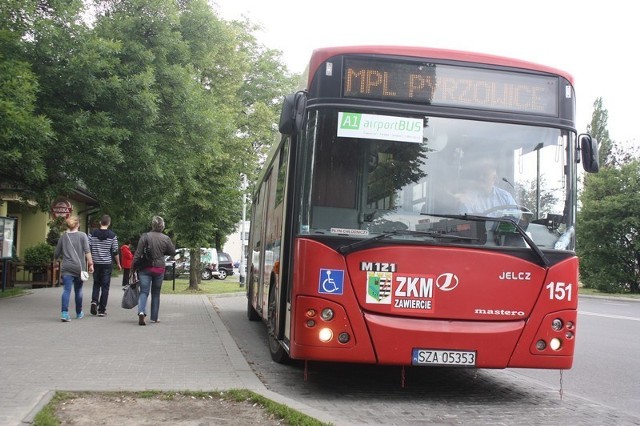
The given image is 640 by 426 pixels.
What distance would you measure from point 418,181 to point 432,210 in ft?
0.99

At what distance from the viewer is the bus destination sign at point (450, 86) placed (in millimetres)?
6449

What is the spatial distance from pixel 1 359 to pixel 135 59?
10.1 meters

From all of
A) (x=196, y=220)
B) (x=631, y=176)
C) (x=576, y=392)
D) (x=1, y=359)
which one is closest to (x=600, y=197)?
(x=631, y=176)

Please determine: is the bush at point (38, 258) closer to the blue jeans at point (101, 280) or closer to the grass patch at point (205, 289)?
the grass patch at point (205, 289)

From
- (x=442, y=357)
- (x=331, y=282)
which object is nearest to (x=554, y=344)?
(x=442, y=357)

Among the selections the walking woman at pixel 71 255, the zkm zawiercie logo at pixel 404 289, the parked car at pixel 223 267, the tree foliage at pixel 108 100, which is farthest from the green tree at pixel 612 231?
the zkm zawiercie logo at pixel 404 289

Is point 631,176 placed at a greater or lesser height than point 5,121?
greater

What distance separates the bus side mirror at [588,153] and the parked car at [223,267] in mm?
37646

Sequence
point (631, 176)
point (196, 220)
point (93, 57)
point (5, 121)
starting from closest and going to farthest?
point (5, 121)
point (93, 57)
point (196, 220)
point (631, 176)

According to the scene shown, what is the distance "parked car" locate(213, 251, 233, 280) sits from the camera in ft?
142

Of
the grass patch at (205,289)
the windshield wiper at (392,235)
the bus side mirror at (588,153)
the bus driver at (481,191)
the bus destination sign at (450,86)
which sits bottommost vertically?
the grass patch at (205,289)

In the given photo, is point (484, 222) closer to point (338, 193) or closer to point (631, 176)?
point (338, 193)

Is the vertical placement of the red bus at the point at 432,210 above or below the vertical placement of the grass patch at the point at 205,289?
above

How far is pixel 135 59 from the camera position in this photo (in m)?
16.1
